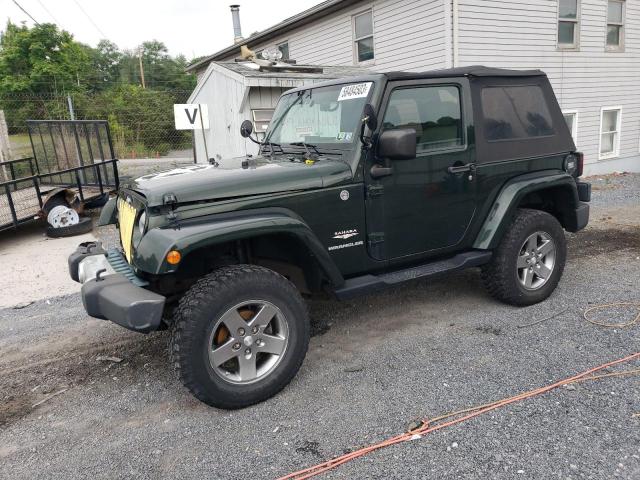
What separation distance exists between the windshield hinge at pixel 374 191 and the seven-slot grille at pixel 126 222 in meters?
1.62

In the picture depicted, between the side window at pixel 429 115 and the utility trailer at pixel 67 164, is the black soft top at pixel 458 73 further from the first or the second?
the utility trailer at pixel 67 164

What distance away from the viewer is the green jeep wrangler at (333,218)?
9.84ft

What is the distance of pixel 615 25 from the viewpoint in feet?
42.9

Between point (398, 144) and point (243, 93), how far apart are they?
7128 millimetres

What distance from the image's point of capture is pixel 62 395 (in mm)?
3416

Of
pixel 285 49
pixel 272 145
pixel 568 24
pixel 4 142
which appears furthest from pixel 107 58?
pixel 272 145

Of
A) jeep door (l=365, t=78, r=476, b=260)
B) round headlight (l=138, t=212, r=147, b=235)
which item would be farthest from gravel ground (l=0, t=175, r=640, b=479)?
round headlight (l=138, t=212, r=147, b=235)

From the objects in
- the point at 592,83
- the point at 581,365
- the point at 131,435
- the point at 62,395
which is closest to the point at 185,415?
the point at 131,435

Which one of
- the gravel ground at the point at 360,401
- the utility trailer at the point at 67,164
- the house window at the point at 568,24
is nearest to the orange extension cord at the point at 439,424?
the gravel ground at the point at 360,401

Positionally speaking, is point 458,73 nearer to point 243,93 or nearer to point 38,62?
point 243,93

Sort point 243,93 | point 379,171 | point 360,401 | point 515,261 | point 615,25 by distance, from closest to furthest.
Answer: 1. point 360,401
2. point 379,171
3. point 515,261
4. point 243,93
5. point 615,25

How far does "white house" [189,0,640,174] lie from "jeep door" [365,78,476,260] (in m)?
6.99

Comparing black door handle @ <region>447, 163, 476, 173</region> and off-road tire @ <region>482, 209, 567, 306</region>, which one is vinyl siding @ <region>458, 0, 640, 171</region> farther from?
black door handle @ <region>447, 163, 476, 173</region>

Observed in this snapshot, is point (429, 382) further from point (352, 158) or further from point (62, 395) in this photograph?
point (62, 395)
